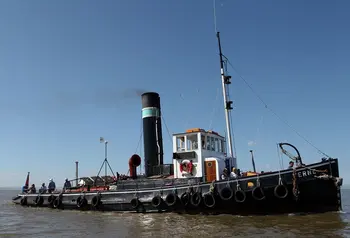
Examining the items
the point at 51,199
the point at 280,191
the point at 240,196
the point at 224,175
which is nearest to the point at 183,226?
the point at 240,196

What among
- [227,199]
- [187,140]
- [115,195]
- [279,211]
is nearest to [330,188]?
[279,211]

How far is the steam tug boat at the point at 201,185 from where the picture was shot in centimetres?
1251

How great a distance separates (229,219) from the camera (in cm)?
1240

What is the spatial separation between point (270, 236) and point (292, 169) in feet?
12.1

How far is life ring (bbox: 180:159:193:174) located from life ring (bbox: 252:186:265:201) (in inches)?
124

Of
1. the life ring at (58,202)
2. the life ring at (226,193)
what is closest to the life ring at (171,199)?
the life ring at (226,193)

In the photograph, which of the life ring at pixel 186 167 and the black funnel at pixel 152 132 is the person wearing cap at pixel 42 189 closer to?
the black funnel at pixel 152 132

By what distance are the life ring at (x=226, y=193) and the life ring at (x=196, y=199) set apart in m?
0.90

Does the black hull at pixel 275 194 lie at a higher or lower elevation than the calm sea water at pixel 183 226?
higher

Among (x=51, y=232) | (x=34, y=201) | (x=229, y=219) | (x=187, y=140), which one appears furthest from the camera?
(x=34, y=201)

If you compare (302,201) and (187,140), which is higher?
(187,140)

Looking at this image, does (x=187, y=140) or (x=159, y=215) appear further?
(x=187, y=140)

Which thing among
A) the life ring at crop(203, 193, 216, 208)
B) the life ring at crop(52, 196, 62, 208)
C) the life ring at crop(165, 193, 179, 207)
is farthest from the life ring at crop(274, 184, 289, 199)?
the life ring at crop(52, 196, 62, 208)

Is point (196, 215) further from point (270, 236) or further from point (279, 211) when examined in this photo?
point (270, 236)
